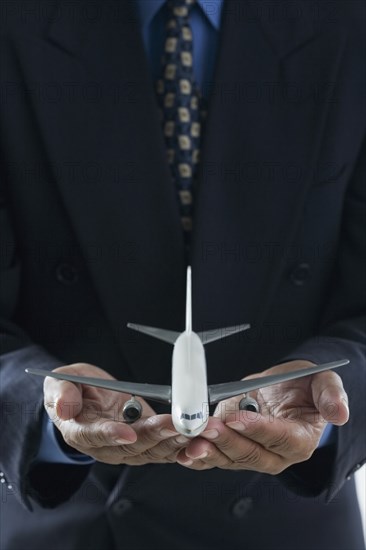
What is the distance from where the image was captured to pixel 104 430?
554 mm

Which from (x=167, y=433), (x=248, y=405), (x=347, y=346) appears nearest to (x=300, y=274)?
(x=347, y=346)

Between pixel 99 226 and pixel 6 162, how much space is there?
135mm

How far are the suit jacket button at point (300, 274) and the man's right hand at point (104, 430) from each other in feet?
0.92

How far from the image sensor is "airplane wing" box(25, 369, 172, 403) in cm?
59

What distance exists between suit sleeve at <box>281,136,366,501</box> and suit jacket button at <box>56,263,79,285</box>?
291 millimetres

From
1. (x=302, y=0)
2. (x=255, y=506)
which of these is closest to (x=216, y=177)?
(x=302, y=0)

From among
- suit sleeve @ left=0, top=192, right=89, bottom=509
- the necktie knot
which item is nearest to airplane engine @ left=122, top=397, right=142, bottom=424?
suit sleeve @ left=0, top=192, right=89, bottom=509

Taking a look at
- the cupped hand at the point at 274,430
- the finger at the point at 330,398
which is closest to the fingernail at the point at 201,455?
the cupped hand at the point at 274,430

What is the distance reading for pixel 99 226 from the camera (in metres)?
0.78

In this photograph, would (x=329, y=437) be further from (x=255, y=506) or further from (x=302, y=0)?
(x=302, y=0)

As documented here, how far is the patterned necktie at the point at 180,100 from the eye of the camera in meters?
0.76

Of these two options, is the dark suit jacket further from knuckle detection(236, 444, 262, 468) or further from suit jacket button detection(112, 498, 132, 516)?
knuckle detection(236, 444, 262, 468)

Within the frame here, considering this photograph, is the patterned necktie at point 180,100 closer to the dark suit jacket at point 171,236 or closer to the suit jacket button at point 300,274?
the dark suit jacket at point 171,236

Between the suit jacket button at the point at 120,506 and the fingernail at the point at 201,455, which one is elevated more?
the fingernail at the point at 201,455
